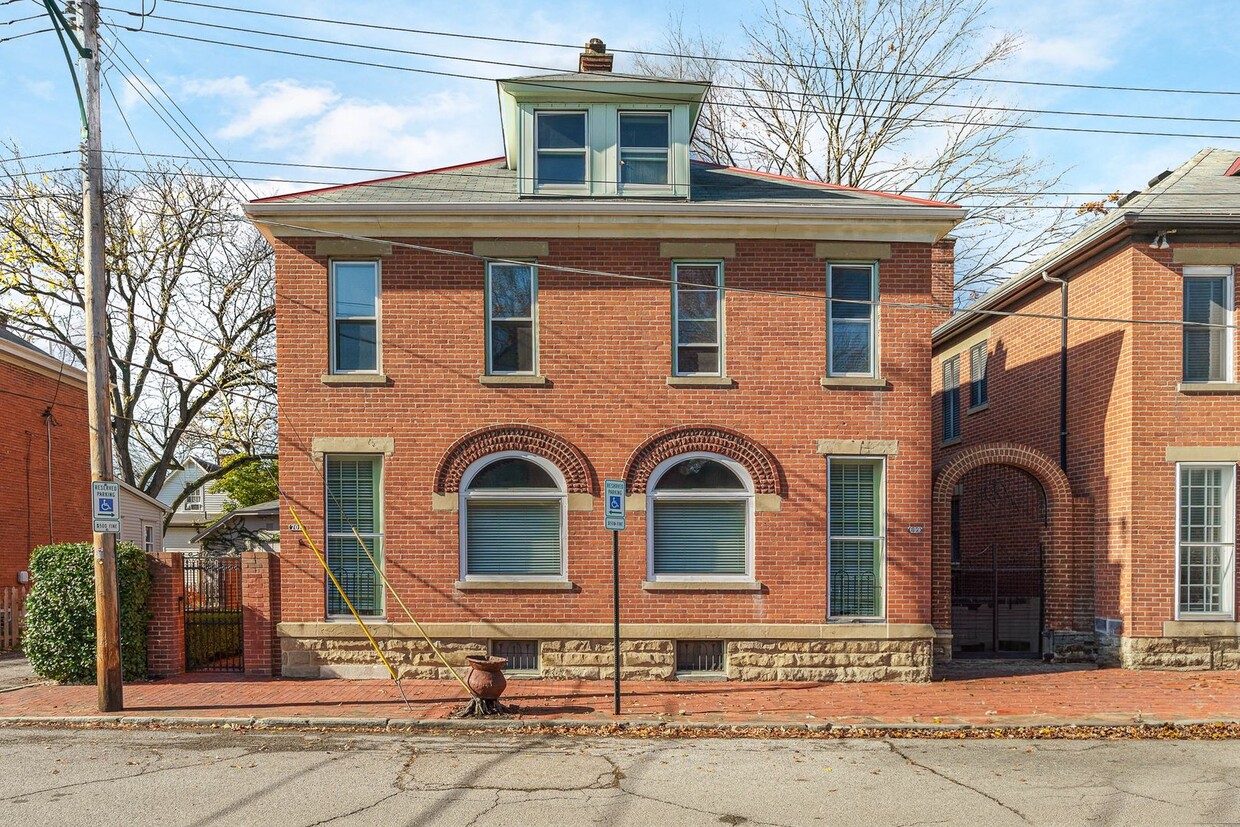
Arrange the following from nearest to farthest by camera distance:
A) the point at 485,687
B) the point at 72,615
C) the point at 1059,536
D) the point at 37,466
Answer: the point at 485,687 → the point at 72,615 → the point at 1059,536 → the point at 37,466

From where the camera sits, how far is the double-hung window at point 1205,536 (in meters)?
14.4

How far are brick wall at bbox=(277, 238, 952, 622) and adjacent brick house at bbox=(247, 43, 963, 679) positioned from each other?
0.11 feet

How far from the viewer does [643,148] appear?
47.5ft

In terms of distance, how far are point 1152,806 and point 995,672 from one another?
22.1ft

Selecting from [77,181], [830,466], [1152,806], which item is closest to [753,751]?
[1152,806]

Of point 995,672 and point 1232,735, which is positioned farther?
point 995,672

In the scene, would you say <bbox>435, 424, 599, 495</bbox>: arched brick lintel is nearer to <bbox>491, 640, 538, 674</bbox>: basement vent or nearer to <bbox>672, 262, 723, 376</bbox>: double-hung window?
<bbox>672, 262, 723, 376</bbox>: double-hung window

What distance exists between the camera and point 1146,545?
47.2 feet

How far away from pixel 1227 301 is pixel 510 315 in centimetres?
1146

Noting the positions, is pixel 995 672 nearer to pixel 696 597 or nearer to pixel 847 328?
pixel 696 597

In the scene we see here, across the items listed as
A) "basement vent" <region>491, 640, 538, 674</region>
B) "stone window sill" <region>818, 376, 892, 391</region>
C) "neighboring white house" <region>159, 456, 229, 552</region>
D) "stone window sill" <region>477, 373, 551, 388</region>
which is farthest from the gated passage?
"neighboring white house" <region>159, 456, 229, 552</region>

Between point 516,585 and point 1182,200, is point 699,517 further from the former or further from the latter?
point 1182,200

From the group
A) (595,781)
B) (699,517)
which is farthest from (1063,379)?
(595,781)

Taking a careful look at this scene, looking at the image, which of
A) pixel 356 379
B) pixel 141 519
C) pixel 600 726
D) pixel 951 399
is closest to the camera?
pixel 600 726
